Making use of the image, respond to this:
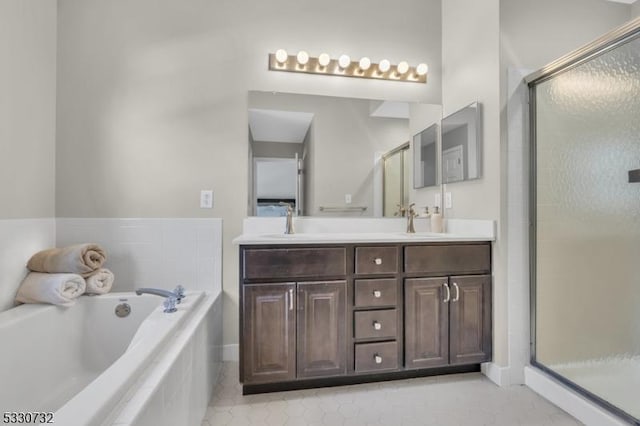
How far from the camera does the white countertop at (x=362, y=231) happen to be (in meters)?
1.79

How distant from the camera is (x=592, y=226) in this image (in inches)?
60.7

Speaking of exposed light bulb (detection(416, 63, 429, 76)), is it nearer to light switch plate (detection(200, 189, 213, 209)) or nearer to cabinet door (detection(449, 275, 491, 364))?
cabinet door (detection(449, 275, 491, 364))

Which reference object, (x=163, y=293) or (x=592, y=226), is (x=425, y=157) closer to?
(x=592, y=226)

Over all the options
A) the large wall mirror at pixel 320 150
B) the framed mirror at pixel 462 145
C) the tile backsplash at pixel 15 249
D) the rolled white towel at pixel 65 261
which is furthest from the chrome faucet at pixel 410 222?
the tile backsplash at pixel 15 249

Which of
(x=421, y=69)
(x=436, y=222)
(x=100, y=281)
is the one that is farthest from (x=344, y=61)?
(x=100, y=281)

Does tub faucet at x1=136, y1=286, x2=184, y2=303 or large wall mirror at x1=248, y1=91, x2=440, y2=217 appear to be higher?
large wall mirror at x1=248, y1=91, x2=440, y2=217

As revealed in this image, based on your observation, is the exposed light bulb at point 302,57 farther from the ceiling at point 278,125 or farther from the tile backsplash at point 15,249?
the tile backsplash at point 15,249

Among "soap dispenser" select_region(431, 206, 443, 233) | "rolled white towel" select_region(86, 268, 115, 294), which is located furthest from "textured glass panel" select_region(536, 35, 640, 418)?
"rolled white towel" select_region(86, 268, 115, 294)

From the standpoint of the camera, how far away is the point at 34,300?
62.6 inches

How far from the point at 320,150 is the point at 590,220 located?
154cm

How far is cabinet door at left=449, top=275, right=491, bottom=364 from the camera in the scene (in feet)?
5.91

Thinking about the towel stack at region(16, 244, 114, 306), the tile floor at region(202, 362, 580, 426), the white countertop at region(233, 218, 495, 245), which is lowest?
the tile floor at region(202, 362, 580, 426)

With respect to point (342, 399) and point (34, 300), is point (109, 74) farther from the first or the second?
point (342, 399)

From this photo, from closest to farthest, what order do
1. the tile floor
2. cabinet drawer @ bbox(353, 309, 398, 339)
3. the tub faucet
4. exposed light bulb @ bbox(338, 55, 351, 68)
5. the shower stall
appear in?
the shower stall, the tile floor, the tub faucet, cabinet drawer @ bbox(353, 309, 398, 339), exposed light bulb @ bbox(338, 55, 351, 68)
